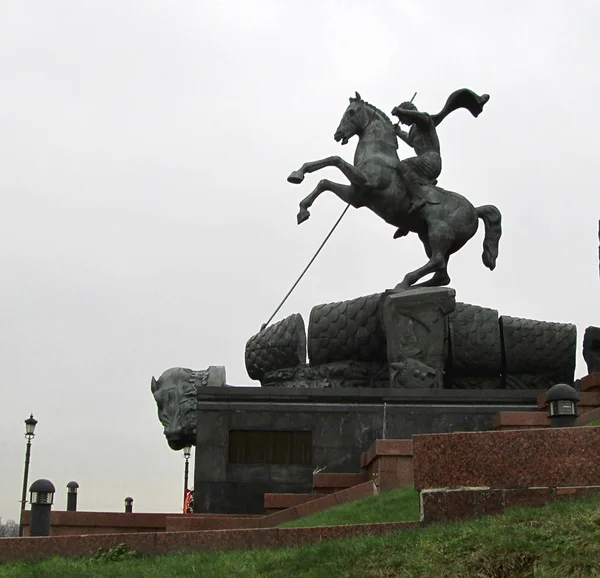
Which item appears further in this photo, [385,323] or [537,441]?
[385,323]

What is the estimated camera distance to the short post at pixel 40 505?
33.8 ft

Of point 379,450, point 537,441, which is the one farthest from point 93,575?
point 379,450

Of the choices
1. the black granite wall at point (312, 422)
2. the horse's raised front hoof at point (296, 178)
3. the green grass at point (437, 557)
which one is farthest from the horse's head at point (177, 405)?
the green grass at point (437, 557)

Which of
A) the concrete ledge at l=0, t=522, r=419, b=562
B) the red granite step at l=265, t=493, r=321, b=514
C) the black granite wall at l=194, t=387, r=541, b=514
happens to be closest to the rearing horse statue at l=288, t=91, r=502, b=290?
the black granite wall at l=194, t=387, r=541, b=514

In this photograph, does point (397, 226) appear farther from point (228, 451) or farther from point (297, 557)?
point (297, 557)

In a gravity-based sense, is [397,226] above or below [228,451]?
above

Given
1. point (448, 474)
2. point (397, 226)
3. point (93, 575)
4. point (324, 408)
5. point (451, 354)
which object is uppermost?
point (397, 226)

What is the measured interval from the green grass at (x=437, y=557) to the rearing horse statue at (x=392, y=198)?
9.15 m

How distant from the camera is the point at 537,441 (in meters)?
7.36

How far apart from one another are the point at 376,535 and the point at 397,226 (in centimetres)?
994

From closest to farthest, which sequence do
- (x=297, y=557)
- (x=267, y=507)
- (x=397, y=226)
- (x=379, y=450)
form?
(x=297, y=557), (x=379, y=450), (x=267, y=507), (x=397, y=226)

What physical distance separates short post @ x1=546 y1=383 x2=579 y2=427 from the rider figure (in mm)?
6491

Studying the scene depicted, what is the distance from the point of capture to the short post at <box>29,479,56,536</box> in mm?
10297

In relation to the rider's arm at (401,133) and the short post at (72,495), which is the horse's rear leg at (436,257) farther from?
the short post at (72,495)
